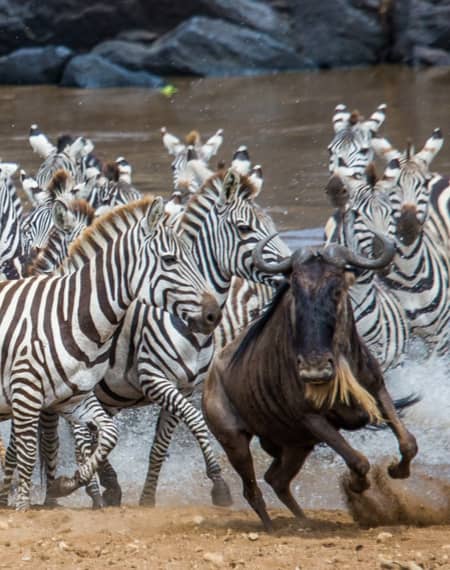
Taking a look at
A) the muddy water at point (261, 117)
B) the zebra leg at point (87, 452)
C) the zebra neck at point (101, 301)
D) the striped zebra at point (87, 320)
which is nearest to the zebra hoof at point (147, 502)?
the zebra leg at point (87, 452)

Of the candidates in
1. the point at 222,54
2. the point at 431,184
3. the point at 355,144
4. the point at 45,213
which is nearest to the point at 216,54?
the point at 222,54

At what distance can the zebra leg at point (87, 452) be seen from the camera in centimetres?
871

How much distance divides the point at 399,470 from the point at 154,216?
7.72 feet

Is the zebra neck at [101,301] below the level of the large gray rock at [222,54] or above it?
above

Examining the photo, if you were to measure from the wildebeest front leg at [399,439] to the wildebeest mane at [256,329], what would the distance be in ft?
2.60

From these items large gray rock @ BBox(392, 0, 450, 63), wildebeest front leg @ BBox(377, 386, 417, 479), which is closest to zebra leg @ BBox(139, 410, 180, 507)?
wildebeest front leg @ BBox(377, 386, 417, 479)

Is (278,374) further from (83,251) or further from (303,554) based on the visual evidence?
(83,251)

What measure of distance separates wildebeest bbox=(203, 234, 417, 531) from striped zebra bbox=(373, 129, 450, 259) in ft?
12.2

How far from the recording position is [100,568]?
6.50m

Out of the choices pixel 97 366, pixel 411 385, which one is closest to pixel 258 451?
pixel 411 385

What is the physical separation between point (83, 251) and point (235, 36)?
70.5 feet

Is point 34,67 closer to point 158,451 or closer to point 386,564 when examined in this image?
point 158,451

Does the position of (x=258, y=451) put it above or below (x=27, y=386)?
below

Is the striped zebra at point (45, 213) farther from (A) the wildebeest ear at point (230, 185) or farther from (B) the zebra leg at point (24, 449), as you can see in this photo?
(B) the zebra leg at point (24, 449)
